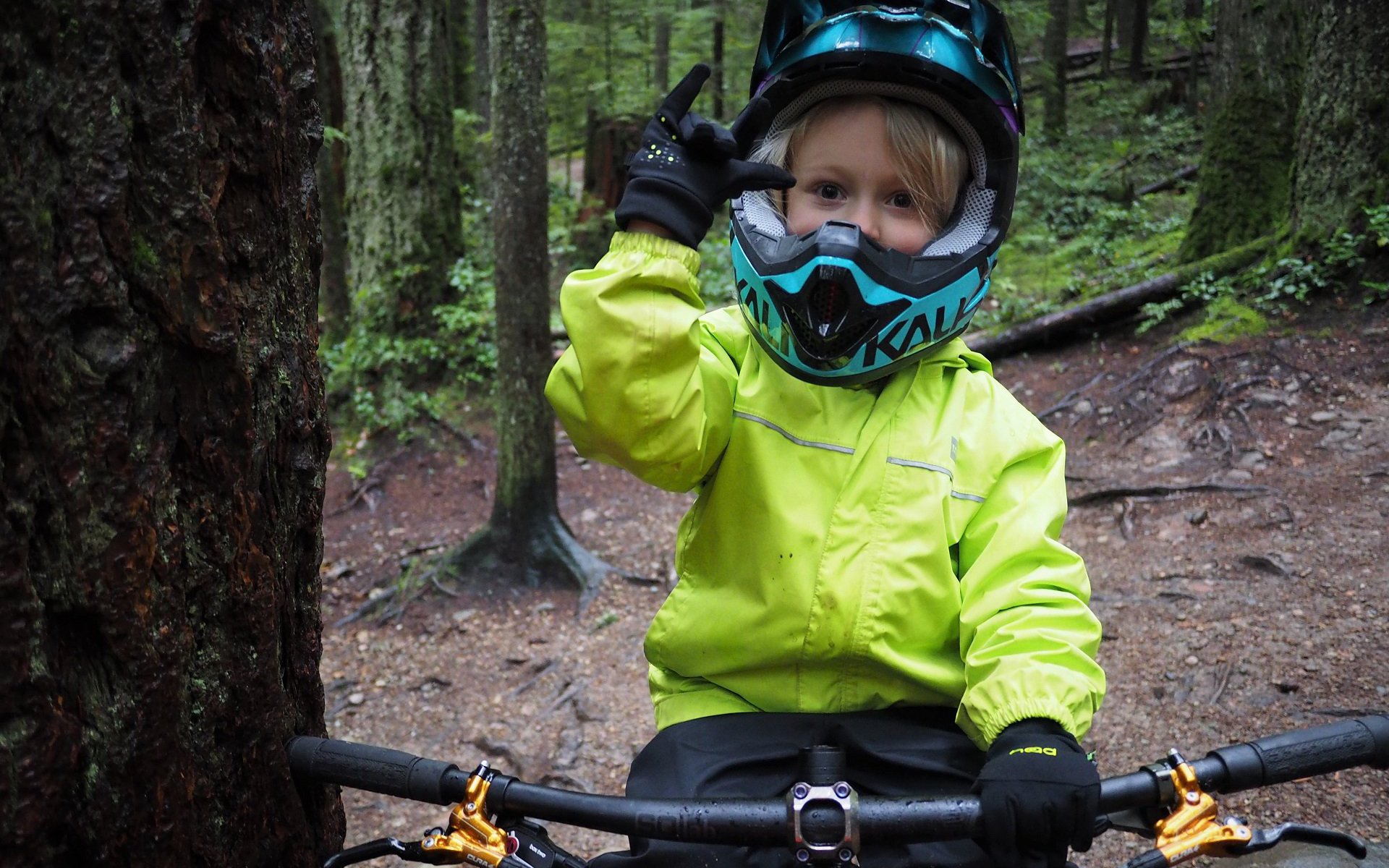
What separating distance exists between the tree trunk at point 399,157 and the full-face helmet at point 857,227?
7.07 metres

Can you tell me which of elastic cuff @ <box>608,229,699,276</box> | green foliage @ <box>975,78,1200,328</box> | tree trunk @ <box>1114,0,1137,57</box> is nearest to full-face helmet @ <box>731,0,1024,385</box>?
elastic cuff @ <box>608,229,699,276</box>

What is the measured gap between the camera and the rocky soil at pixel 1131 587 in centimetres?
447

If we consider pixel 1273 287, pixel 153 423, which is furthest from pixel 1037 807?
pixel 1273 287

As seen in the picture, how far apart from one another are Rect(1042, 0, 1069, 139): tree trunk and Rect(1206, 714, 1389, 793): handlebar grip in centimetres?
1652

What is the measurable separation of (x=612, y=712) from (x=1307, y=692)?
341cm

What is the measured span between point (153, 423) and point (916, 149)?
5.58 feet

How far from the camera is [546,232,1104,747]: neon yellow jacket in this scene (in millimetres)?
1978

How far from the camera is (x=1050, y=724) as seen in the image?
6.26 ft

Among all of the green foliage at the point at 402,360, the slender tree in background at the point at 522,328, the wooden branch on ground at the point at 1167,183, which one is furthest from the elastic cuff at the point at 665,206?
the wooden branch on ground at the point at 1167,183

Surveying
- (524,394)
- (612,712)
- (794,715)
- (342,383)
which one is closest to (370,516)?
(342,383)

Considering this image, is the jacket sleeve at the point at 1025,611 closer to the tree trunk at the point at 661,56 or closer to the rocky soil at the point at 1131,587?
the rocky soil at the point at 1131,587

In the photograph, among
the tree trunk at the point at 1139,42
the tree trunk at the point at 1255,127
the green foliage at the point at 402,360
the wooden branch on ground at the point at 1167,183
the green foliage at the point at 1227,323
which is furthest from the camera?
the tree trunk at the point at 1139,42

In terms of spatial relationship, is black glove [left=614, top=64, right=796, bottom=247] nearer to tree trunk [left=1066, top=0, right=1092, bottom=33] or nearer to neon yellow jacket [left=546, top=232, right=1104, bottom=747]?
neon yellow jacket [left=546, top=232, right=1104, bottom=747]

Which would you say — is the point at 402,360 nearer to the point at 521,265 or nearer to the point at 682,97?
the point at 521,265
